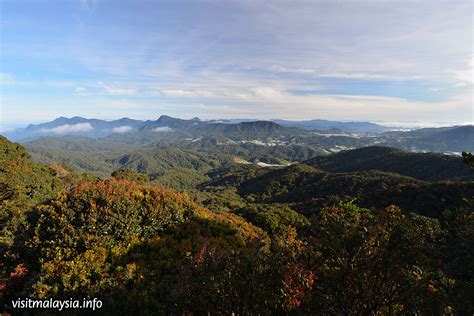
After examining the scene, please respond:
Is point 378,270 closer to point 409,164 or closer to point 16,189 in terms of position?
point 16,189

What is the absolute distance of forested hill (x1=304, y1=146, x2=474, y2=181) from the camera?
88.7 m

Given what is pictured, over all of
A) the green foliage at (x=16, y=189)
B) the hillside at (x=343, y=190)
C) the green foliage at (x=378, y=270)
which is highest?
the green foliage at (x=378, y=270)

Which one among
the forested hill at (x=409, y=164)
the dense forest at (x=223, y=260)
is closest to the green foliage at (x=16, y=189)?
the dense forest at (x=223, y=260)

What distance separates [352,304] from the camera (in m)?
5.94

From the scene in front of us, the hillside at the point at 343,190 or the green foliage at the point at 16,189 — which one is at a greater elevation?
the green foliage at the point at 16,189

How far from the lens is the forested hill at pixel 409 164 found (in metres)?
88.7

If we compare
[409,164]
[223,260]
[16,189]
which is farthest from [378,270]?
[409,164]

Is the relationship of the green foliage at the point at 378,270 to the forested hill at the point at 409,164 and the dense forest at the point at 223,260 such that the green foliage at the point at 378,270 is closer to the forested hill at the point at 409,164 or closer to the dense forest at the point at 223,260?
the dense forest at the point at 223,260

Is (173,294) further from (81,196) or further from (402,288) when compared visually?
(81,196)

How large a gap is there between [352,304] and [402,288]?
1.20 meters

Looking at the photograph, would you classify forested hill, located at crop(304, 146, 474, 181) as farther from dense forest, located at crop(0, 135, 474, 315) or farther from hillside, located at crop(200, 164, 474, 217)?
dense forest, located at crop(0, 135, 474, 315)

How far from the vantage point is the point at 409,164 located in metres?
112

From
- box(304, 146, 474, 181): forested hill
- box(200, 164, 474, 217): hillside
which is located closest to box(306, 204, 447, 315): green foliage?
box(200, 164, 474, 217): hillside

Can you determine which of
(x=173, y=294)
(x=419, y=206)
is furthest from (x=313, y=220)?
(x=419, y=206)
